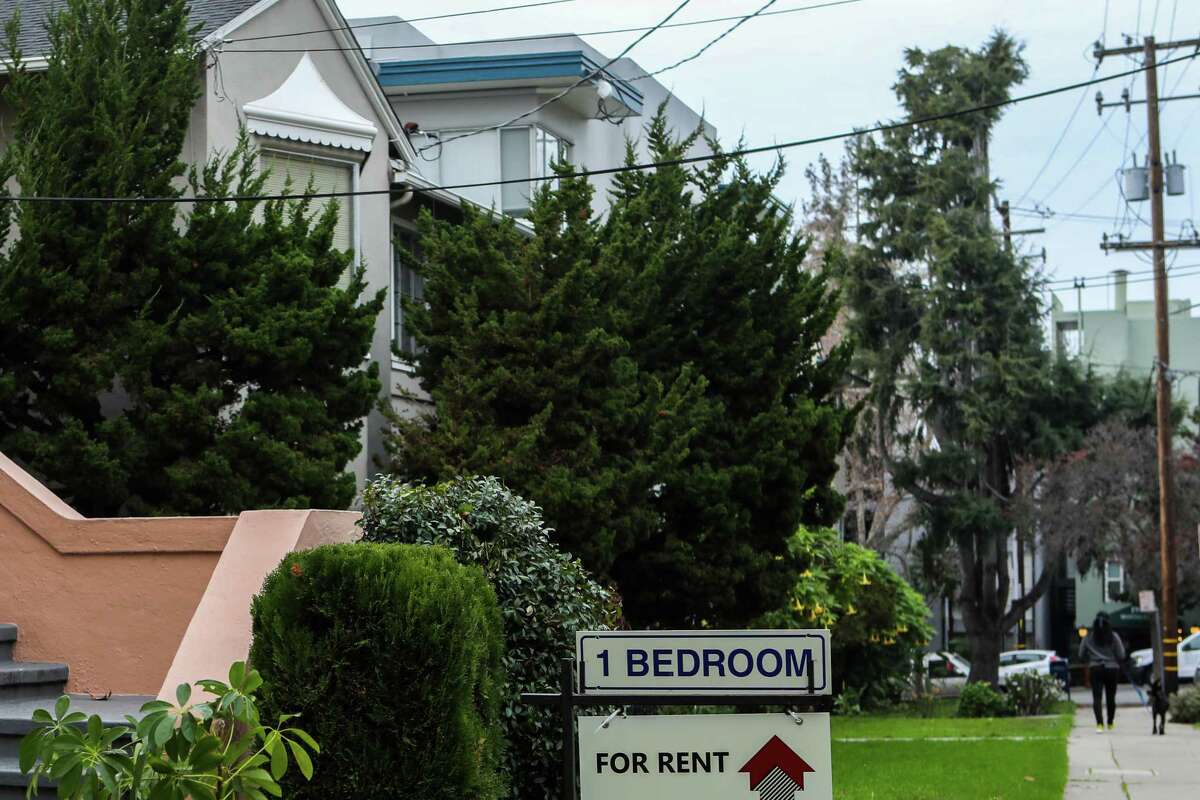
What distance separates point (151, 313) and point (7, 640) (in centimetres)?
457

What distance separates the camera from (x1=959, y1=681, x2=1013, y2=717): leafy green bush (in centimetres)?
2981

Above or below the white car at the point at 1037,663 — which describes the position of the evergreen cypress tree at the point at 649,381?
above

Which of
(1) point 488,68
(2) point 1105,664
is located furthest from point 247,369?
(2) point 1105,664

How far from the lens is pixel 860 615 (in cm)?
2942

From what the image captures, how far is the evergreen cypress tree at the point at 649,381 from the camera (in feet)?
48.1

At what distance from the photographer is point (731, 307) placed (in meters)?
18.7

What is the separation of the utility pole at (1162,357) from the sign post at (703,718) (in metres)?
28.9

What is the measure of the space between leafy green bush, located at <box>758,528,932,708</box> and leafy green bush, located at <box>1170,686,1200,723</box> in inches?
206

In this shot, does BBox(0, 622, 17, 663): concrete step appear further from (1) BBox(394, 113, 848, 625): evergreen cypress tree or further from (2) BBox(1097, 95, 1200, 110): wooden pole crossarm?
(2) BBox(1097, 95, 1200, 110): wooden pole crossarm

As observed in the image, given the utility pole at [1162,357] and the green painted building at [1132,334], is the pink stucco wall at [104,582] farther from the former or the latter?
the green painted building at [1132,334]

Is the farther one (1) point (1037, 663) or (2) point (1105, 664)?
(1) point (1037, 663)

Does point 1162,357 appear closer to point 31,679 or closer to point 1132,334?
point 31,679

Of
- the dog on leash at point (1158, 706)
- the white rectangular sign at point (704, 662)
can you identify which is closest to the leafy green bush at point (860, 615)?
the dog on leash at point (1158, 706)

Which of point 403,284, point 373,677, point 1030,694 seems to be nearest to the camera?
point 373,677
